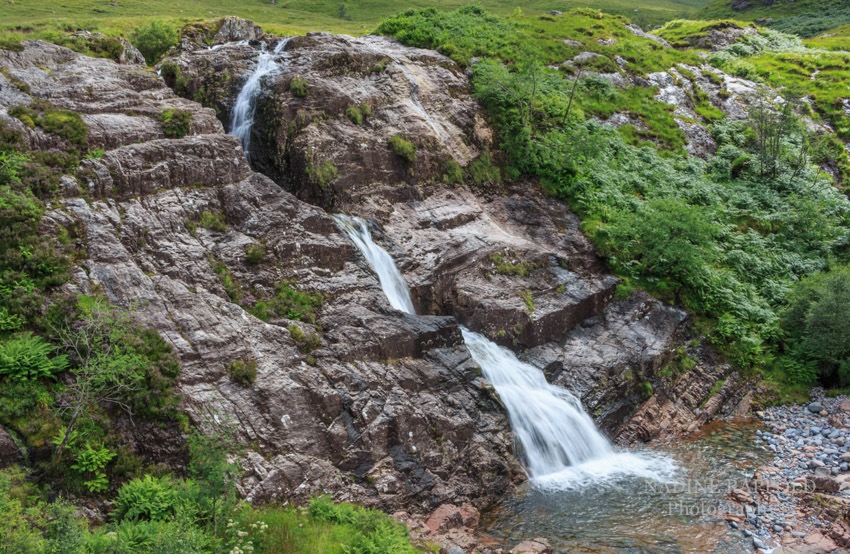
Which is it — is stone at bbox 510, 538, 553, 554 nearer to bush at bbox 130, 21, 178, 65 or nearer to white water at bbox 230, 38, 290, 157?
white water at bbox 230, 38, 290, 157

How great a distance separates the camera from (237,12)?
3273 inches

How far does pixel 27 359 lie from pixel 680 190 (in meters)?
31.5

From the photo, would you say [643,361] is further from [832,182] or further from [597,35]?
[597,35]

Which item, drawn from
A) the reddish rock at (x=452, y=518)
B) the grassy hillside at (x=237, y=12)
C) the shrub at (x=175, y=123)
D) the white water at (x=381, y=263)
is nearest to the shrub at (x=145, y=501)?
the reddish rock at (x=452, y=518)

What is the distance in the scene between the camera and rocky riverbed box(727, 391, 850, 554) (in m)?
14.9

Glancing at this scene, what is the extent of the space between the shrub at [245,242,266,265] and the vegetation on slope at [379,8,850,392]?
51.8 feet

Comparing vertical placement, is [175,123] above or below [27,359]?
above

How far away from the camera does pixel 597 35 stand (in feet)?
156

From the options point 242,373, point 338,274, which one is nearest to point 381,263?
point 338,274

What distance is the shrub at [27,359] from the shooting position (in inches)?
500

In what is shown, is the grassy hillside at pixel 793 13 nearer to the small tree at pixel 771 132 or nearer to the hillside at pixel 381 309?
the small tree at pixel 771 132

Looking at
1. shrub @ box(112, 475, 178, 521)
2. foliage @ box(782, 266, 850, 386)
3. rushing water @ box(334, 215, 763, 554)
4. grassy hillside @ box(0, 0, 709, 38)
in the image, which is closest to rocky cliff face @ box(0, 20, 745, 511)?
rushing water @ box(334, 215, 763, 554)

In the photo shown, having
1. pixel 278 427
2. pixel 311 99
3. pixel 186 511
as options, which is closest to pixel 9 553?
pixel 186 511

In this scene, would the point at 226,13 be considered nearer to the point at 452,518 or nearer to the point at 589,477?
the point at 589,477
